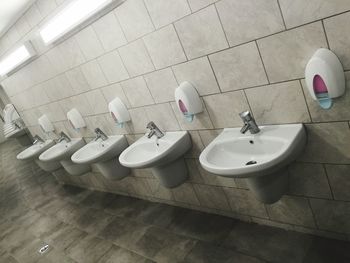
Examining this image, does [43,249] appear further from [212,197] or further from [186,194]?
[212,197]

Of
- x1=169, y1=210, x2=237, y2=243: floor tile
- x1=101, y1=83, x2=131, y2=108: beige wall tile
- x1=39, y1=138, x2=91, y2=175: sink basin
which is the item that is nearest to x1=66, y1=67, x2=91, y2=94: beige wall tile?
x1=101, y1=83, x2=131, y2=108: beige wall tile

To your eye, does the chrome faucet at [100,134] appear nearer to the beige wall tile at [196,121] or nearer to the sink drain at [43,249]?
the beige wall tile at [196,121]

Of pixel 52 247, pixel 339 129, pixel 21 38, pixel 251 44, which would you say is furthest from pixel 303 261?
pixel 21 38

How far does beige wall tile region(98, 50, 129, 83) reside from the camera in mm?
2393

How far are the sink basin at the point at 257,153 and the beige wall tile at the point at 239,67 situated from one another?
298 mm

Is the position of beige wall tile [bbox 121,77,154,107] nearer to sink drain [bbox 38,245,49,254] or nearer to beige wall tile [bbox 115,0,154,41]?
beige wall tile [bbox 115,0,154,41]

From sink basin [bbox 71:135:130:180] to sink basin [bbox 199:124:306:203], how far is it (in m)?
1.22

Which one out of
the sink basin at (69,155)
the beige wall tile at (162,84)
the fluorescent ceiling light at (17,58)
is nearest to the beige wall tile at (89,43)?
the beige wall tile at (162,84)

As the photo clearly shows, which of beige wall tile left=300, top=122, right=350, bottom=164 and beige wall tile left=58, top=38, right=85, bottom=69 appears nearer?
beige wall tile left=300, top=122, right=350, bottom=164

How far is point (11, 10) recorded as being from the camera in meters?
2.84

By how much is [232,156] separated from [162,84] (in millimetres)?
787

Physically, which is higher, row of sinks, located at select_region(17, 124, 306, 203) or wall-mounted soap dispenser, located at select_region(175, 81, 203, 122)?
wall-mounted soap dispenser, located at select_region(175, 81, 203, 122)

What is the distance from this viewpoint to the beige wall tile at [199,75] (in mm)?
1850

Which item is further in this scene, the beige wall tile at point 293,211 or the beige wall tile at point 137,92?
the beige wall tile at point 137,92
